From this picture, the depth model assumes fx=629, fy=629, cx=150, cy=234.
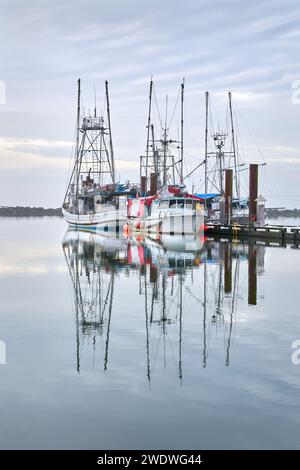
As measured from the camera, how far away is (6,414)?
9.79 meters

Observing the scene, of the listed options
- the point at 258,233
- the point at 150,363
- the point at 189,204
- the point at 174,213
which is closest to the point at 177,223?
the point at 174,213

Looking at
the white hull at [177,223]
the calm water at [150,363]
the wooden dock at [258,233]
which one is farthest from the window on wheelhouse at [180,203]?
the calm water at [150,363]

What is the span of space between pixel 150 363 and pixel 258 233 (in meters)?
45.1

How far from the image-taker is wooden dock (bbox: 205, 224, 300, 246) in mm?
52925

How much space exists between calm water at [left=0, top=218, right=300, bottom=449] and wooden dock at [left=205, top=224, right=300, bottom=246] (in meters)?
26.2

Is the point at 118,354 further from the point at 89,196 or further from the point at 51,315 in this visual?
the point at 89,196

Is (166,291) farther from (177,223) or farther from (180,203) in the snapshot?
(177,223)

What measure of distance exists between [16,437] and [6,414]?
94 centimetres

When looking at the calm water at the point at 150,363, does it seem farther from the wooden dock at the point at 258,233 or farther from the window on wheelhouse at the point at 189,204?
the window on wheelhouse at the point at 189,204

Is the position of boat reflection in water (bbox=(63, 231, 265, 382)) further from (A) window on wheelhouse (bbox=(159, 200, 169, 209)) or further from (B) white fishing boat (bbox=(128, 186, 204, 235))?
(A) window on wheelhouse (bbox=(159, 200, 169, 209))

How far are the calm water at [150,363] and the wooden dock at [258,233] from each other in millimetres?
26164

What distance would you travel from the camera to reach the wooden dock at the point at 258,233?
52925 mm

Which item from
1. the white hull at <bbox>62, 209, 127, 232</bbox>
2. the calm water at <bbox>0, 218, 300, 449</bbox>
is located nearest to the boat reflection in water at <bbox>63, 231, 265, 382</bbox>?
the calm water at <bbox>0, 218, 300, 449</bbox>
